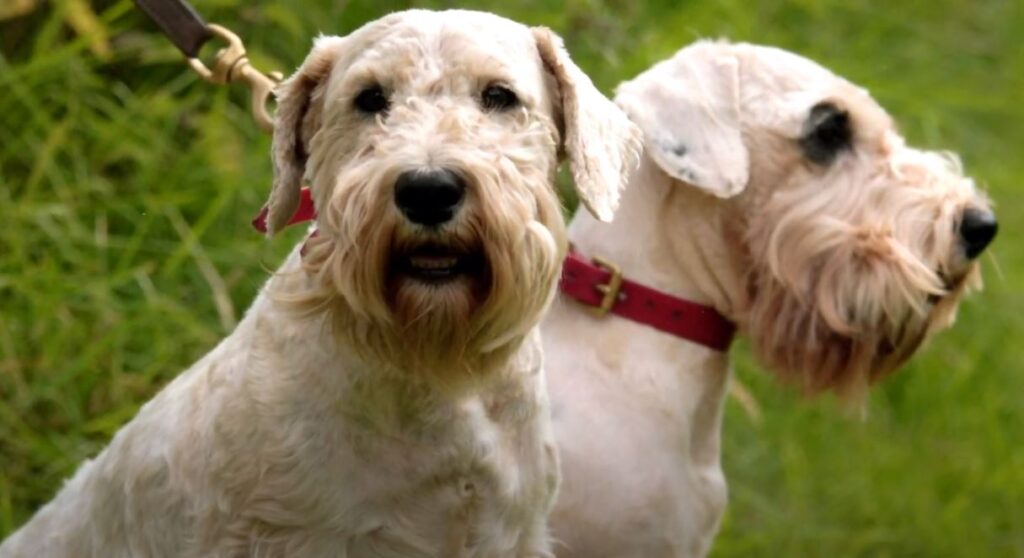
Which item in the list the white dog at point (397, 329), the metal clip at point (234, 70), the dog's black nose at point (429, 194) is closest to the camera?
the dog's black nose at point (429, 194)

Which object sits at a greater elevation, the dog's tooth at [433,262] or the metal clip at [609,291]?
the dog's tooth at [433,262]

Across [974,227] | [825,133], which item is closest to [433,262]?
[825,133]

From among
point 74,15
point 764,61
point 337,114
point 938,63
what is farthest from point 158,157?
point 938,63

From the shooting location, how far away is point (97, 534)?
3.60m

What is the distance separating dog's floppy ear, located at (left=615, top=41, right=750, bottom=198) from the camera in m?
4.16

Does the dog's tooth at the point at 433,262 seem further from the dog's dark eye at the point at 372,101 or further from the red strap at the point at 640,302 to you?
the red strap at the point at 640,302

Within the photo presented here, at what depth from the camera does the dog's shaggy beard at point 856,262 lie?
4195mm

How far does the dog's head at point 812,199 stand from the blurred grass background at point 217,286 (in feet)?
1.17

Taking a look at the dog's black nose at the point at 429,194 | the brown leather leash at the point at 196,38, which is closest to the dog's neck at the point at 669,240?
the brown leather leash at the point at 196,38

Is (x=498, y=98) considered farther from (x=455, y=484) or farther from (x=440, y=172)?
(x=455, y=484)

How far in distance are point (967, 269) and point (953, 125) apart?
3679mm

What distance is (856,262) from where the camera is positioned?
423 centimetres

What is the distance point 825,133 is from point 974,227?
1.30 feet

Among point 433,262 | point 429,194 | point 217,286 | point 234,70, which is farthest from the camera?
point 217,286
